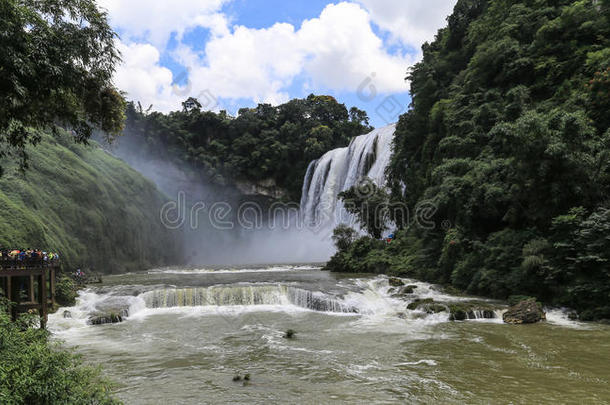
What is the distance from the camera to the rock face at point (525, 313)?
12.6 meters

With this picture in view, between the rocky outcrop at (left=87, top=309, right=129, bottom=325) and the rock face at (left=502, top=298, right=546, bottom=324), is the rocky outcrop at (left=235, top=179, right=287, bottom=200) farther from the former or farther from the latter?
the rock face at (left=502, top=298, right=546, bottom=324)

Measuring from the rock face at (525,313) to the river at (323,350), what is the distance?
0.37 metres

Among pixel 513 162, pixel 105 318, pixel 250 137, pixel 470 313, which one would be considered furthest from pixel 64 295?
pixel 250 137

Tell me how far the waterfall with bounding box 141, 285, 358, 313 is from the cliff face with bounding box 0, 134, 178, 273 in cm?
727

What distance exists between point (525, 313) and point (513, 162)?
5.97m

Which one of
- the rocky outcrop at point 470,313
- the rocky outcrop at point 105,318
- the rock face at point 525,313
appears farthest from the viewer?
the rocky outcrop at point 105,318

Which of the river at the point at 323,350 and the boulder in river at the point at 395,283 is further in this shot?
the boulder in river at the point at 395,283

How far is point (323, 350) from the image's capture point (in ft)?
33.9

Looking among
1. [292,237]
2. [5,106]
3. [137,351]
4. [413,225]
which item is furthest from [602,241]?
[292,237]

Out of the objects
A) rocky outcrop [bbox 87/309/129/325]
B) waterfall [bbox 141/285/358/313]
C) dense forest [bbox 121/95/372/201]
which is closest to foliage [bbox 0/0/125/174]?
rocky outcrop [bbox 87/309/129/325]

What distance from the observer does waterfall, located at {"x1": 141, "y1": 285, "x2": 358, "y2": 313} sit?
16.6m

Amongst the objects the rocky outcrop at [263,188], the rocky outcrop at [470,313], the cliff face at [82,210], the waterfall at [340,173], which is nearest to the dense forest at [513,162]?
the rocky outcrop at [470,313]

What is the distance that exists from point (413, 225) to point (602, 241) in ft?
39.4

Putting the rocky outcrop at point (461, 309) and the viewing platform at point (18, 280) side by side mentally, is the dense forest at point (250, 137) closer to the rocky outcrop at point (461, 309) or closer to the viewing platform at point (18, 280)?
the rocky outcrop at point (461, 309)
